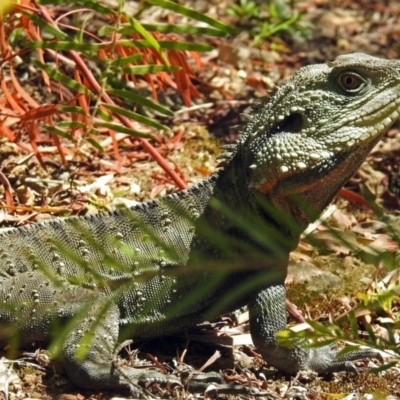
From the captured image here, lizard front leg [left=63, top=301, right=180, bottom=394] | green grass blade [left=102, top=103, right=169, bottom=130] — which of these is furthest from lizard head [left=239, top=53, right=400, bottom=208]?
lizard front leg [left=63, top=301, right=180, bottom=394]

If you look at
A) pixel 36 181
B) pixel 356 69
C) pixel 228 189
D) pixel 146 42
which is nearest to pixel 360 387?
pixel 228 189

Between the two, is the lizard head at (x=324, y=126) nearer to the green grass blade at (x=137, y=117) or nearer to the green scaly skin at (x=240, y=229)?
→ the green scaly skin at (x=240, y=229)

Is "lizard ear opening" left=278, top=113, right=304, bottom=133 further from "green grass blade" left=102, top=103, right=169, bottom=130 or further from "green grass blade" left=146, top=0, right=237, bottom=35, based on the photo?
"green grass blade" left=102, top=103, right=169, bottom=130

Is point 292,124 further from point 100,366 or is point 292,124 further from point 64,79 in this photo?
point 64,79

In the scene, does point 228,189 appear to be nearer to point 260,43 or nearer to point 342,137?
point 342,137

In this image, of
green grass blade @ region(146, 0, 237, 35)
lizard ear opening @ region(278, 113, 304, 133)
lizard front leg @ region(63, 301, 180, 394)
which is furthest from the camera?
green grass blade @ region(146, 0, 237, 35)

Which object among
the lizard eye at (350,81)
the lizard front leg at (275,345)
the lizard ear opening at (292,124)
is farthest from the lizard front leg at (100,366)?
the lizard eye at (350,81)

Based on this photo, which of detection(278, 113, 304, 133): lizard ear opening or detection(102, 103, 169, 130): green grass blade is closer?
detection(278, 113, 304, 133): lizard ear opening
